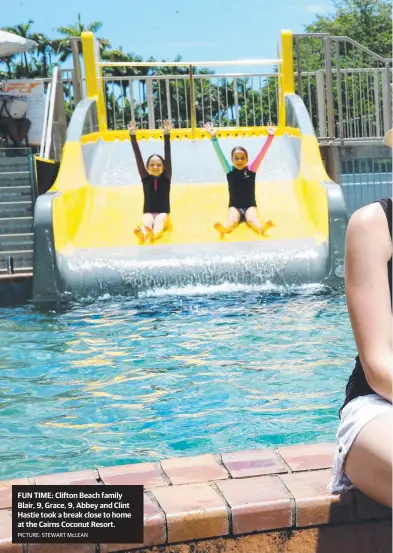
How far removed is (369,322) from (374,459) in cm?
33

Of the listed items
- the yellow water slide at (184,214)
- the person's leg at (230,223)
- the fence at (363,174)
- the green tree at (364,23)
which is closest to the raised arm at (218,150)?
the yellow water slide at (184,214)

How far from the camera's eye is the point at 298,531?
2205mm

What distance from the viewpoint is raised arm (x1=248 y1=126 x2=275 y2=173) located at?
33.8 feet

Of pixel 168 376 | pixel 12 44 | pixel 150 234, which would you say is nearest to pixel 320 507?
pixel 168 376

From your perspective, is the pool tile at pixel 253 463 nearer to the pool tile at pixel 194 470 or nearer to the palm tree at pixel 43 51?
the pool tile at pixel 194 470

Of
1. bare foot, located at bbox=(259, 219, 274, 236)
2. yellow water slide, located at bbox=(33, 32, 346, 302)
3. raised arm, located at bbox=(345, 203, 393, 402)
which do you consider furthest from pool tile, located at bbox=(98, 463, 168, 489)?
bare foot, located at bbox=(259, 219, 274, 236)

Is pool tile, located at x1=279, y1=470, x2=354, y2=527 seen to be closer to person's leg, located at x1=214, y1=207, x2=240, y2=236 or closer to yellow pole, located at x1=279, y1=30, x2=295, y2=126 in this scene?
person's leg, located at x1=214, y1=207, x2=240, y2=236

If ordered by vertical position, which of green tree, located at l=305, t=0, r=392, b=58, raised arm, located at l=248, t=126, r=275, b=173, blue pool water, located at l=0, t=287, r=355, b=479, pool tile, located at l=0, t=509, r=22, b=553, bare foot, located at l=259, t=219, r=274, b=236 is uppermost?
green tree, located at l=305, t=0, r=392, b=58

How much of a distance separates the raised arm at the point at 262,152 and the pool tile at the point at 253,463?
25.3 ft

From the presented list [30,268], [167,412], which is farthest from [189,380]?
[30,268]

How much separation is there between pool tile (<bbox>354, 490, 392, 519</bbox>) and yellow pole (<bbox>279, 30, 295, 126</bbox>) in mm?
10064

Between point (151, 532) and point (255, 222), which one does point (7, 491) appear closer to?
point (151, 532)

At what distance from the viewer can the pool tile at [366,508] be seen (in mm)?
2178

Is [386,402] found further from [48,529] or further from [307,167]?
[307,167]
